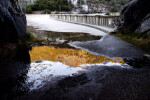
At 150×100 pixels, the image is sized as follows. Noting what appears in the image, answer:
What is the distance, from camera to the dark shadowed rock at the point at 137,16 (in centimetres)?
943

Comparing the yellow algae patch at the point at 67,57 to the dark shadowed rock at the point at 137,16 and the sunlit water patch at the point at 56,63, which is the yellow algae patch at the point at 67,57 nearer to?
the sunlit water patch at the point at 56,63

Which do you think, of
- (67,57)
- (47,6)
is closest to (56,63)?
(67,57)

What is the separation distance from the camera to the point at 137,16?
1018cm

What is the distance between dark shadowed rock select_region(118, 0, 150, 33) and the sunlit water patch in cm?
489

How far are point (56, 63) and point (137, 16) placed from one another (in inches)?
297

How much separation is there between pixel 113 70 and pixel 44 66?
247 cm

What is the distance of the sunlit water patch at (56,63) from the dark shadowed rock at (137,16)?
4.89 meters

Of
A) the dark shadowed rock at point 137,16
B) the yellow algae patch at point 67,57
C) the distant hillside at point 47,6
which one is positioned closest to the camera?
the yellow algae patch at point 67,57

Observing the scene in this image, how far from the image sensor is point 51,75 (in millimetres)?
4477

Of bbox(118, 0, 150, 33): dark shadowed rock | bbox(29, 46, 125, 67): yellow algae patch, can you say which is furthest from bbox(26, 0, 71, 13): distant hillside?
bbox(29, 46, 125, 67): yellow algae patch

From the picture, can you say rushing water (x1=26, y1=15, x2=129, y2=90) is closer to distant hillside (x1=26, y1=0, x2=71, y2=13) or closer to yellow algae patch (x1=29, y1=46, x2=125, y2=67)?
yellow algae patch (x1=29, y1=46, x2=125, y2=67)

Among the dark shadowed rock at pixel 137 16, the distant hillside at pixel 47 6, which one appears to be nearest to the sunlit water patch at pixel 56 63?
the dark shadowed rock at pixel 137 16

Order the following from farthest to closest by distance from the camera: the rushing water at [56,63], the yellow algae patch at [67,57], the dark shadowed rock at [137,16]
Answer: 1. the dark shadowed rock at [137,16]
2. the yellow algae patch at [67,57]
3. the rushing water at [56,63]

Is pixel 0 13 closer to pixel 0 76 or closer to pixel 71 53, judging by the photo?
pixel 0 76
